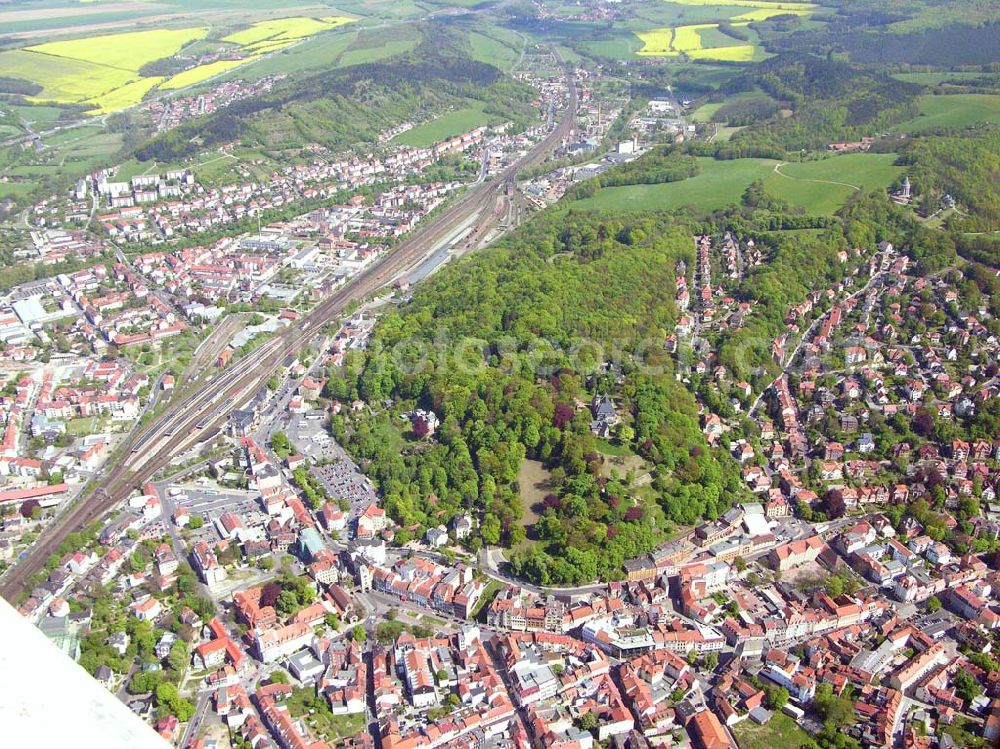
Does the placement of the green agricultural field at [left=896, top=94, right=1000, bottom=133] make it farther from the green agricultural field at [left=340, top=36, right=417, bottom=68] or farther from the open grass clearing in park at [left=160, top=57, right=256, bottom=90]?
the open grass clearing in park at [left=160, top=57, right=256, bottom=90]

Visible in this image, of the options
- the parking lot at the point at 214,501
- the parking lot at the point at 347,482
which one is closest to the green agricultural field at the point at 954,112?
Answer: the parking lot at the point at 347,482

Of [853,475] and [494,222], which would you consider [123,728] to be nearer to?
[853,475]

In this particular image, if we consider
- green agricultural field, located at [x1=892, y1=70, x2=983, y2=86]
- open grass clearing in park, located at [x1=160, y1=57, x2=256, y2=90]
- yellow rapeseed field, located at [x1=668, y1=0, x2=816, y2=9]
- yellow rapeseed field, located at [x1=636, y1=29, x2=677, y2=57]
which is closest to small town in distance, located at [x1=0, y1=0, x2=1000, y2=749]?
green agricultural field, located at [x1=892, y1=70, x2=983, y2=86]

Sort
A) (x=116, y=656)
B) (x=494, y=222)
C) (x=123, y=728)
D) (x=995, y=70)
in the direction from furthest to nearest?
(x=995, y=70) → (x=494, y=222) → (x=116, y=656) → (x=123, y=728)

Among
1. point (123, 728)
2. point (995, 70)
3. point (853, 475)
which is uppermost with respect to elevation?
point (123, 728)

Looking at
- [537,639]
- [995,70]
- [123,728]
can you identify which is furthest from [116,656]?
[995,70]

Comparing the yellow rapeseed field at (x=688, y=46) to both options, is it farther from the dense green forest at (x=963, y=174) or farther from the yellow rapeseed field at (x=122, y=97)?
the yellow rapeseed field at (x=122, y=97)

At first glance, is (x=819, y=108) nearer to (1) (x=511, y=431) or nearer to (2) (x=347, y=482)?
(1) (x=511, y=431)
